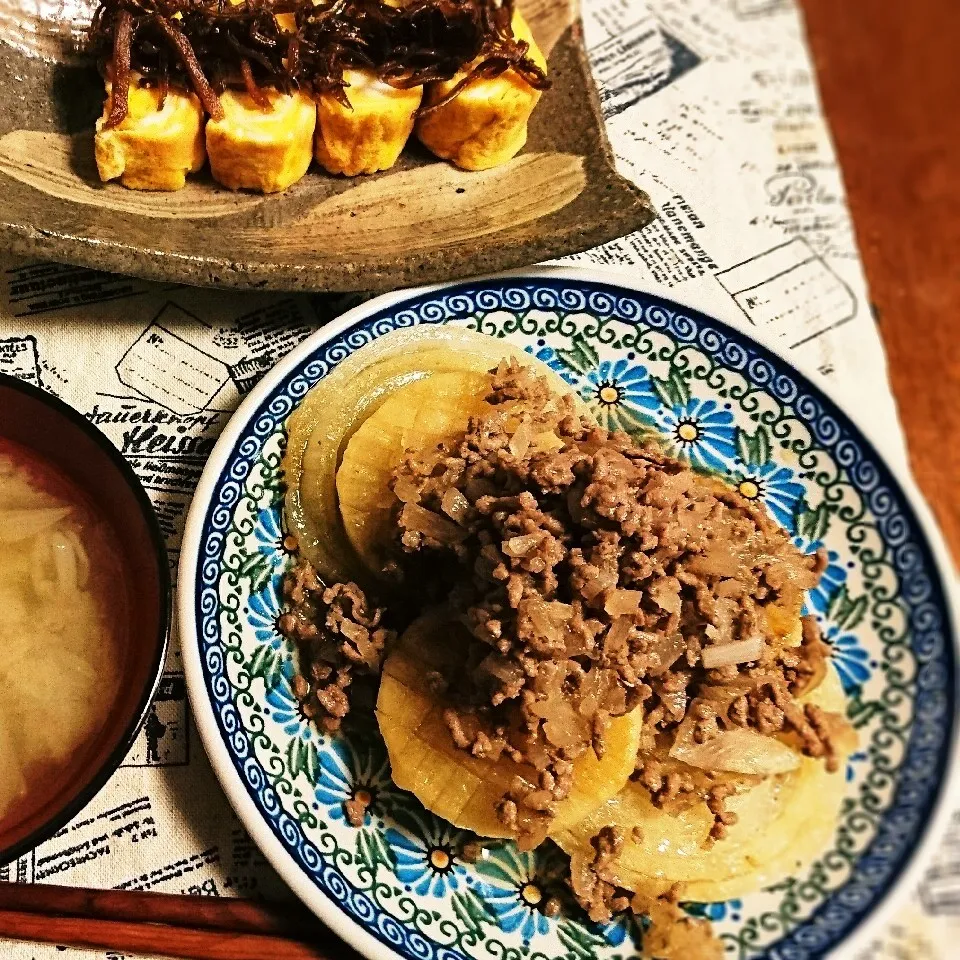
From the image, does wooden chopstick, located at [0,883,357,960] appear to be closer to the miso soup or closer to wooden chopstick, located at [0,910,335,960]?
wooden chopstick, located at [0,910,335,960]

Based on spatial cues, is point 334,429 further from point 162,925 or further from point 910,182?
point 910,182

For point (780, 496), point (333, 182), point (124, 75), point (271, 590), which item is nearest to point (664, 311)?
point (780, 496)

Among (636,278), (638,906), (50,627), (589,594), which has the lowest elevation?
(638,906)

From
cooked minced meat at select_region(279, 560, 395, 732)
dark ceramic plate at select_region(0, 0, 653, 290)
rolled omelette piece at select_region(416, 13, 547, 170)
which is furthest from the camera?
rolled omelette piece at select_region(416, 13, 547, 170)

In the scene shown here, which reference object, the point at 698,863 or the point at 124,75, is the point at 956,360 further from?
the point at 124,75

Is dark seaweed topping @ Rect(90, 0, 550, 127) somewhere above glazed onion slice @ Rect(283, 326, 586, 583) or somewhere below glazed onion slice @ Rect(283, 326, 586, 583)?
above

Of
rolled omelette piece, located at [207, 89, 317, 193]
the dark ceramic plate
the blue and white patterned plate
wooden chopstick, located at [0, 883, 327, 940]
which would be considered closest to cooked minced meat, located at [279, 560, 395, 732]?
the blue and white patterned plate

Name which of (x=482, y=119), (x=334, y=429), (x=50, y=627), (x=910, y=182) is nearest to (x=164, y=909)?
(x=50, y=627)
